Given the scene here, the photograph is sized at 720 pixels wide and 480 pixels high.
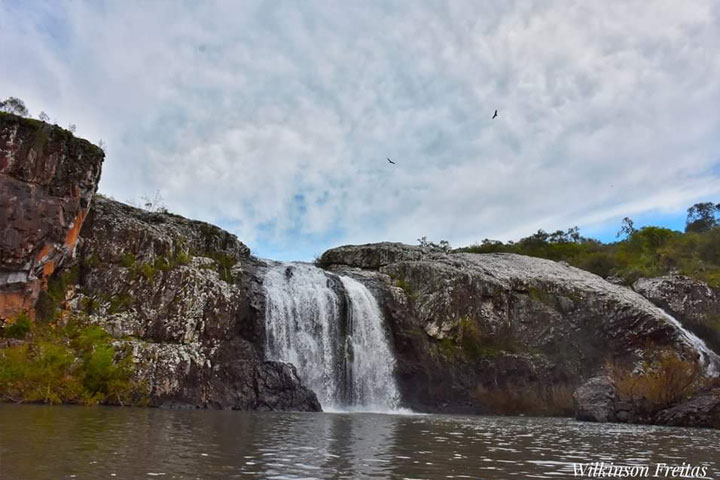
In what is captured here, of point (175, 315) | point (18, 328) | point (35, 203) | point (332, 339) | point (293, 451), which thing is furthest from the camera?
point (332, 339)

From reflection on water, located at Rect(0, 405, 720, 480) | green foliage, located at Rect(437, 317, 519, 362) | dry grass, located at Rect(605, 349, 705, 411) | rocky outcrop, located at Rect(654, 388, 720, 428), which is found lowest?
reflection on water, located at Rect(0, 405, 720, 480)

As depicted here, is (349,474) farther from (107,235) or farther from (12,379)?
(107,235)

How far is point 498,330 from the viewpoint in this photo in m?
47.7

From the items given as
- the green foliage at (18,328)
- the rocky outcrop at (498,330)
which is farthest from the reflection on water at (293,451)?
the rocky outcrop at (498,330)

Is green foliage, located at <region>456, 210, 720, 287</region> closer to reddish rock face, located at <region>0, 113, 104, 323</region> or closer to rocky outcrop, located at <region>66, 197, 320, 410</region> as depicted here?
rocky outcrop, located at <region>66, 197, 320, 410</region>

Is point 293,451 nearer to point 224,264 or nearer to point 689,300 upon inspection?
point 224,264

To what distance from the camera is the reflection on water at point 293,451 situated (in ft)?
31.7

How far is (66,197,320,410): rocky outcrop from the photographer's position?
107ft

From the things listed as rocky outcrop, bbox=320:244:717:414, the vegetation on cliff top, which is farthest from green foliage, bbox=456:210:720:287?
rocky outcrop, bbox=320:244:717:414

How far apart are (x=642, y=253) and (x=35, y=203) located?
8181cm

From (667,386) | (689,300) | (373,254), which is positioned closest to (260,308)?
(373,254)

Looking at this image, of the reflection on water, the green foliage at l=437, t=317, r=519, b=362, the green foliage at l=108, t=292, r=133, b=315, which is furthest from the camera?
the green foliage at l=437, t=317, r=519, b=362

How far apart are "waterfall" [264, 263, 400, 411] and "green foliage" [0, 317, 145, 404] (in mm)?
10198

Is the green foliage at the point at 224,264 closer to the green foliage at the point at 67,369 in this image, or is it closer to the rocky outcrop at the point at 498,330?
the green foliage at the point at 67,369
